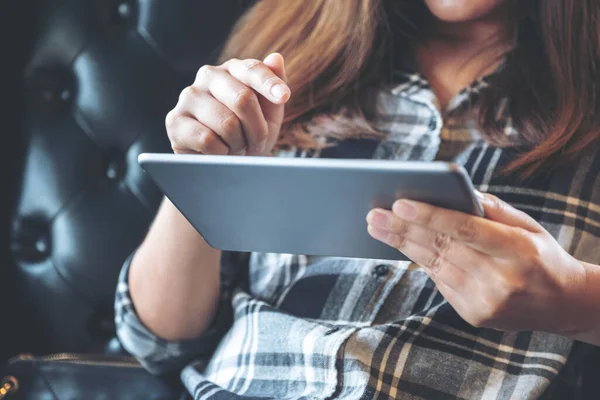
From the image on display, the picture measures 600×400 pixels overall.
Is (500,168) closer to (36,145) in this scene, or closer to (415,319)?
(415,319)

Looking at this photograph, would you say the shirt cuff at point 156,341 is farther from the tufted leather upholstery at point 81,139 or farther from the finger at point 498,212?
the finger at point 498,212

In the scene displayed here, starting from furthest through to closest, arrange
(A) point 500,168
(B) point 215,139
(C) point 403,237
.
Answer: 1. (A) point 500,168
2. (B) point 215,139
3. (C) point 403,237

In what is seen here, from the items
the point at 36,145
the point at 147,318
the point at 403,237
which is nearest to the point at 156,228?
the point at 147,318

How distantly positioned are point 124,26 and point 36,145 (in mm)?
193

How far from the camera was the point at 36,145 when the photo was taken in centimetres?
95

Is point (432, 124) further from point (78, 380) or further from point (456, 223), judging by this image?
point (78, 380)

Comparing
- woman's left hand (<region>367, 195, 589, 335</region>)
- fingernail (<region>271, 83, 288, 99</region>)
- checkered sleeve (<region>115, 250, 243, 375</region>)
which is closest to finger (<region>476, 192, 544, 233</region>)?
woman's left hand (<region>367, 195, 589, 335</region>)

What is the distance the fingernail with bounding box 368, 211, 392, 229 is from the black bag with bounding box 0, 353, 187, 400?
1.43 feet

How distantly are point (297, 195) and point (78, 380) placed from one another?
1.51 ft

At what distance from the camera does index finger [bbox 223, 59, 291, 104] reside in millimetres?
621

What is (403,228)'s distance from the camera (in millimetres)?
517

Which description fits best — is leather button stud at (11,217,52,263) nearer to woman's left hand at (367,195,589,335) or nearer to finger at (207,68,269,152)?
finger at (207,68,269,152)

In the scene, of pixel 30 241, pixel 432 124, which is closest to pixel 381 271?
pixel 432 124

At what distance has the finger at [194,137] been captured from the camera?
25.3 inches
